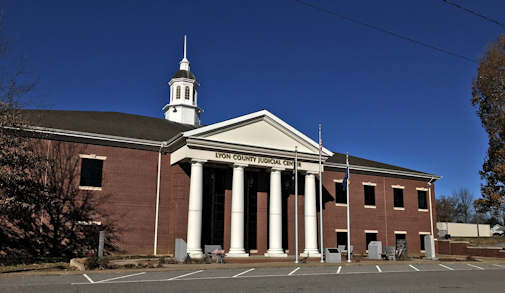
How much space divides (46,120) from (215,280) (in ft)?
61.0

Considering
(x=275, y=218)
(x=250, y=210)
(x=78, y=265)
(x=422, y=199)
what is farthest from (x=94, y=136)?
(x=422, y=199)

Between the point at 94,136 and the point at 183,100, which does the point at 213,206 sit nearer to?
the point at 94,136

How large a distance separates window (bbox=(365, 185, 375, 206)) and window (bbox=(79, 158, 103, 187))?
71.7ft

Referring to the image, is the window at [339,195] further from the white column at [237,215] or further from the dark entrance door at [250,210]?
the white column at [237,215]

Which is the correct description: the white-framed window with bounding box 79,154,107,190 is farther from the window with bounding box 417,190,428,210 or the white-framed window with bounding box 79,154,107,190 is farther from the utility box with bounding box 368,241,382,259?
the window with bounding box 417,190,428,210

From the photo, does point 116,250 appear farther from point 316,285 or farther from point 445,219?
point 445,219

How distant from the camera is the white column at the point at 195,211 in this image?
26938mm

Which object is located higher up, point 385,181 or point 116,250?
point 385,181

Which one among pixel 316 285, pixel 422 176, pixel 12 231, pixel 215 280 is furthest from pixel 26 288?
pixel 422 176

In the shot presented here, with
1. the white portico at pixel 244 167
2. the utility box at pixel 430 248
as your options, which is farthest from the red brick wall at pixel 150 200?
the utility box at pixel 430 248

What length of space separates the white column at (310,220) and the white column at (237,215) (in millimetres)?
5196

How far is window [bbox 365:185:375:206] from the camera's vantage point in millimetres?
38562

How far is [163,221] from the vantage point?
97.3 feet

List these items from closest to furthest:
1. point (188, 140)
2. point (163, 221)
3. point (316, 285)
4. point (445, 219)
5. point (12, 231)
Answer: point (316, 285) → point (12, 231) → point (188, 140) → point (163, 221) → point (445, 219)
